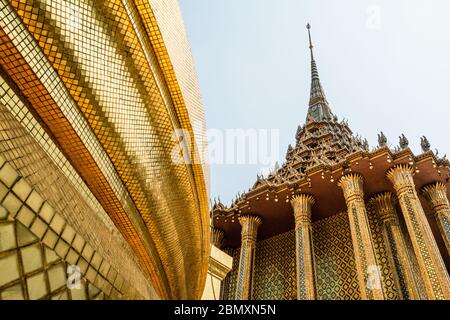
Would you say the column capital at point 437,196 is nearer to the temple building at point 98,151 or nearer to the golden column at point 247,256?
the golden column at point 247,256

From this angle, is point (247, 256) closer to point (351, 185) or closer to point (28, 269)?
point (351, 185)

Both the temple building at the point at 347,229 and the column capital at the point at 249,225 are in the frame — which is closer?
the temple building at the point at 347,229

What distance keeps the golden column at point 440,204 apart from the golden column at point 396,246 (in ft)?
3.59

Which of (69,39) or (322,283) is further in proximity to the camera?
(322,283)

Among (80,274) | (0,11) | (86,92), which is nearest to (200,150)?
(86,92)

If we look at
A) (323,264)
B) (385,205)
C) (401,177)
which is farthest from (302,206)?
(401,177)

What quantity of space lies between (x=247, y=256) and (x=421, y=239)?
5527 millimetres

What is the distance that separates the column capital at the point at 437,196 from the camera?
12.4m

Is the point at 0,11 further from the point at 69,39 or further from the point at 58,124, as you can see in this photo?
the point at 58,124

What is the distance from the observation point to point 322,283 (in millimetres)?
13109

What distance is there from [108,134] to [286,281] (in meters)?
12.2

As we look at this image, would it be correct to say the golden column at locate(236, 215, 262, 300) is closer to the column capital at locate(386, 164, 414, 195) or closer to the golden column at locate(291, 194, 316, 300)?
the golden column at locate(291, 194, 316, 300)

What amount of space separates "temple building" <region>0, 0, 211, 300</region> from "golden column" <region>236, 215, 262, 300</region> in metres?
8.43

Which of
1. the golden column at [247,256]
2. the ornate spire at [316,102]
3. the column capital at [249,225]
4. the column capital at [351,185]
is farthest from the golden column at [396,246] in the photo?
the ornate spire at [316,102]
